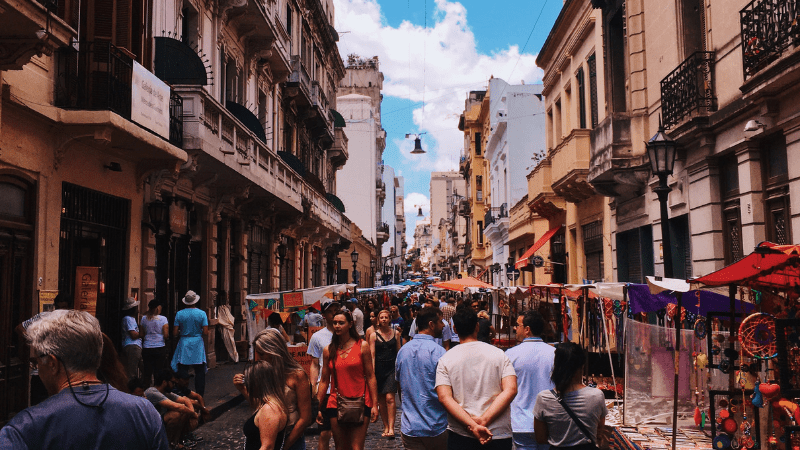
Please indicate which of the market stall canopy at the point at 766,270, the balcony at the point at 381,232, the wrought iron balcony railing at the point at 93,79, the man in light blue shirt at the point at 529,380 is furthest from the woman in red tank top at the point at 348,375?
the balcony at the point at 381,232

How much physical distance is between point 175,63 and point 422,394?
35.7 feet

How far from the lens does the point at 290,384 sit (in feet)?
15.8

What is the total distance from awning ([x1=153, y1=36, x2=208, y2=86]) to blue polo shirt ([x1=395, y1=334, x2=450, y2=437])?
33.9ft

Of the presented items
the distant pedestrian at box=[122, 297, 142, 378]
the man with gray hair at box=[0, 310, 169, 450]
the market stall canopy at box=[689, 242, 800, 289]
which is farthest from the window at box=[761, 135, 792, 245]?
the distant pedestrian at box=[122, 297, 142, 378]

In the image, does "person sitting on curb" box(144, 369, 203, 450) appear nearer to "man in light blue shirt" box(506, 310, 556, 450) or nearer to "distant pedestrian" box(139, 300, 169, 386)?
"man in light blue shirt" box(506, 310, 556, 450)

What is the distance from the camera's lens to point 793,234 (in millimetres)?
9625

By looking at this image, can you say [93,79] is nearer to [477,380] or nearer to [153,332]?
[153,332]

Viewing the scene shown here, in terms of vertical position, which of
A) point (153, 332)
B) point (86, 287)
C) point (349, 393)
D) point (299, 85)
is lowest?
point (349, 393)

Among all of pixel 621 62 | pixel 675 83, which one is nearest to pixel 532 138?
pixel 621 62

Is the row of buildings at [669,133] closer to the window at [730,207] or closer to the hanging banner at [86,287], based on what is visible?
the window at [730,207]

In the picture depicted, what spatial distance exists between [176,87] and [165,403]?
9209 mm

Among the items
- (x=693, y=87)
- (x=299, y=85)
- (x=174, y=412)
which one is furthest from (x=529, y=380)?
(x=299, y=85)

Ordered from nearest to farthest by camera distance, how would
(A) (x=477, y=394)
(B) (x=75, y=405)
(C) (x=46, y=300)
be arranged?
(B) (x=75, y=405), (A) (x=477, y=394), (C) (x=46, y=300)

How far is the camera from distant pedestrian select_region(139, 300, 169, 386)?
12320mm
